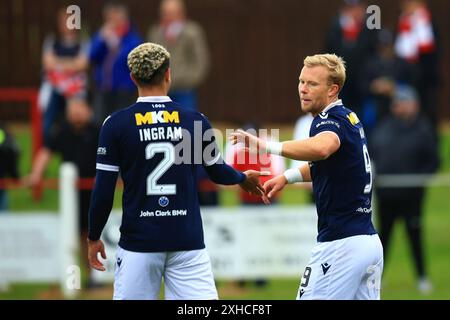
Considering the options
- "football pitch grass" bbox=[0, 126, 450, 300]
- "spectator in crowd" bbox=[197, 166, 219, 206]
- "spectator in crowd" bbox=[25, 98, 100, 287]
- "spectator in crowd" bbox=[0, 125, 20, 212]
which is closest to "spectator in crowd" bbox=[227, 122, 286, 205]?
"spectator in crowd" bbox=[197, 166, 219, 206]

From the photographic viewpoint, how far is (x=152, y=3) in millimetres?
24750

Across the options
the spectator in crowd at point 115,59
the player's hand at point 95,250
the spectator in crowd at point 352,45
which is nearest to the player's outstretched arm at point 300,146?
the player's hand at point 95,250

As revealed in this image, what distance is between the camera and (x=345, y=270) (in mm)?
8352

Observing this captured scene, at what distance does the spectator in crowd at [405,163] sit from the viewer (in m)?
15.9

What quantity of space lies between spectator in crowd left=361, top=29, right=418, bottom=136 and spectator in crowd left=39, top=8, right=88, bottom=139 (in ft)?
15.7

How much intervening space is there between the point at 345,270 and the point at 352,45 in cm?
1002

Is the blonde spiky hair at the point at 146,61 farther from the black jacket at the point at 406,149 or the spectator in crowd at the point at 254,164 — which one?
the black jacket at the point at 406,149

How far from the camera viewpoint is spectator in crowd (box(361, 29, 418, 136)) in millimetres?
19188

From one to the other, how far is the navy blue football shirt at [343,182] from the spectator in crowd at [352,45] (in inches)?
364

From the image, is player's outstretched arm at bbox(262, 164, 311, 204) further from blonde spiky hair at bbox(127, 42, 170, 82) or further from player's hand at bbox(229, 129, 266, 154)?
blonde spiky hair at bbox(127, 42, 170, 82)

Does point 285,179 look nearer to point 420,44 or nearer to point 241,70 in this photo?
point 420,44

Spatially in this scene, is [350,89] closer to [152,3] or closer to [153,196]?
[152,3]

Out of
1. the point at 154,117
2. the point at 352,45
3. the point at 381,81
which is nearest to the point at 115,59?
the point at 352,45
